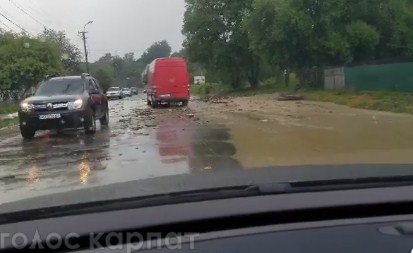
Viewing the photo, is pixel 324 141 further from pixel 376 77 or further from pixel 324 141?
pixel 376 77

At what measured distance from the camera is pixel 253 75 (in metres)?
63.3

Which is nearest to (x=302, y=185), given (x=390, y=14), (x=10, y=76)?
(x=10, y=76)

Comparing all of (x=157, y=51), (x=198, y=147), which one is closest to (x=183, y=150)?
(x=198, y=147)

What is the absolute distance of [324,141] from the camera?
13320 mm

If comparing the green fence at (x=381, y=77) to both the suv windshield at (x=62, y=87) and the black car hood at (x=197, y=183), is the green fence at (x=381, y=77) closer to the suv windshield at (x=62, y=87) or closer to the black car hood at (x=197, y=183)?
the suv windshield at (x=62, y=87)

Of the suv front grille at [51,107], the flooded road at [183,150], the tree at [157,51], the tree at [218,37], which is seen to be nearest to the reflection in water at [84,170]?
the flooded road at [183,150]

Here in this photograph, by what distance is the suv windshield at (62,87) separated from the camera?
56.6 ft

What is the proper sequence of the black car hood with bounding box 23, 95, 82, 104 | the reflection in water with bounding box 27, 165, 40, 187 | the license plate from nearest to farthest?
the reflection in water with bounding box 27, 165, 40, 187, the license plate, the black car hood with bounding box 23, 95, 82, 104

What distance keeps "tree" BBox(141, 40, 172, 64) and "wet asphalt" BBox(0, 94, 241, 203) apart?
132 metres

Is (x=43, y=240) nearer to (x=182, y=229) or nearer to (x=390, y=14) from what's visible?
(x=182, y=229)

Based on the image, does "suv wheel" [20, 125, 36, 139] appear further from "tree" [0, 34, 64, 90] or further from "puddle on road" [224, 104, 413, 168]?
"tree" [0, 34, 64, 90]

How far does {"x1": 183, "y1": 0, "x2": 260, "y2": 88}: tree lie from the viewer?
5850 cm

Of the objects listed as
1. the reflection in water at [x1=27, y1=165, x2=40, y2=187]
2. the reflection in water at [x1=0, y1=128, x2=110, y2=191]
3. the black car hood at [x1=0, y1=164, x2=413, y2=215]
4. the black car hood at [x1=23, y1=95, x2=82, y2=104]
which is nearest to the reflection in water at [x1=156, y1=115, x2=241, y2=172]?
the reflection in water at [x1=0, y1=128, x2=110, y2=191]

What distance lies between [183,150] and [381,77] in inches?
956
